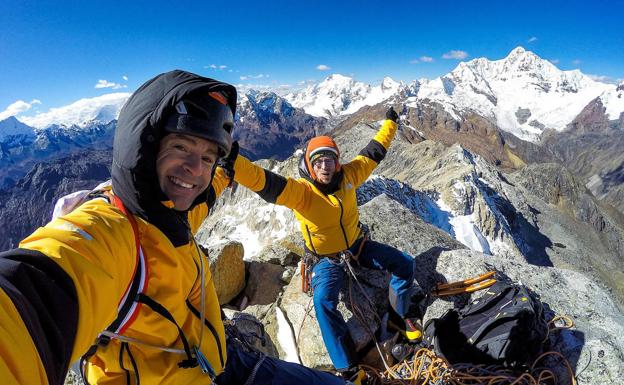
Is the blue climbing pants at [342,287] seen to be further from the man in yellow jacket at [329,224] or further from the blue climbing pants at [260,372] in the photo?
the blue climbing pants at [260,372]

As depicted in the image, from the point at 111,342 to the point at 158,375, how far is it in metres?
0.51

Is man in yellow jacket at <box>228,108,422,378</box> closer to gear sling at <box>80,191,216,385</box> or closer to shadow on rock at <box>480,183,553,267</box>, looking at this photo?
gear sling at <box>80,191,216,385</box>

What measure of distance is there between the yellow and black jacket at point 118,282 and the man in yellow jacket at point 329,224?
3.14 m

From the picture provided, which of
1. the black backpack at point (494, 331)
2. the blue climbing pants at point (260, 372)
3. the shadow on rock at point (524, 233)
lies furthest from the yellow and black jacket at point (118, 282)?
the shadow on rock at point (524, 233)

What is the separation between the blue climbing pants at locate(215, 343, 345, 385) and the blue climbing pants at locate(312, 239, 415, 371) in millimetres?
1620

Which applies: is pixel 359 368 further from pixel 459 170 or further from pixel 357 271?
pixel 459 170

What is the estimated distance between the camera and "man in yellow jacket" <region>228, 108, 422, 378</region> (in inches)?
267

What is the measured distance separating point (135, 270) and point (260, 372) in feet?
8.04

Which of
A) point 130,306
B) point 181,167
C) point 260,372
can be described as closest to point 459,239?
point 260,372

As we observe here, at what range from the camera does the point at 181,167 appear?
3.28 metres

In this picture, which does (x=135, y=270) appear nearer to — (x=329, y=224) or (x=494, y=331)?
(x=329, y=224)

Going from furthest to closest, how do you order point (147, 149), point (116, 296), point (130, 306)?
point (147, 149)
point (130, 306)
point (116, 296)

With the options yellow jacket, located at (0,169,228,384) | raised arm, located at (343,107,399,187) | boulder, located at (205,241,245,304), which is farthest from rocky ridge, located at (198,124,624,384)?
yellow jacket, located at (0,169,228,384)

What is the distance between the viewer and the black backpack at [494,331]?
18.2 ft
